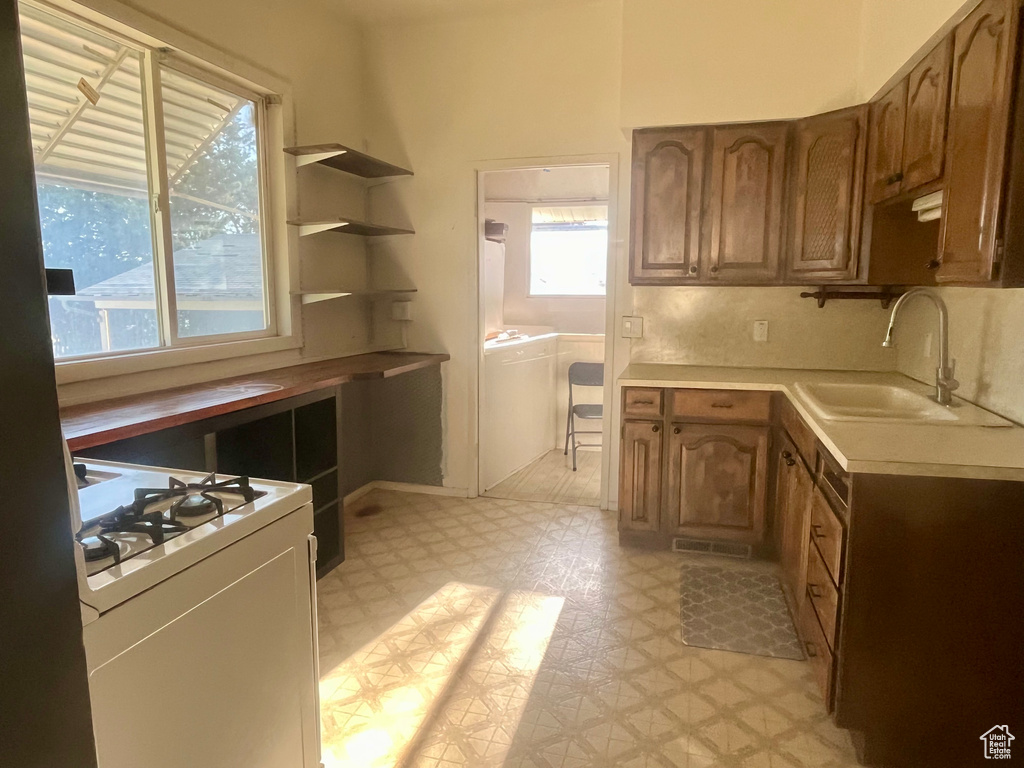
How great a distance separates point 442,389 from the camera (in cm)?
391

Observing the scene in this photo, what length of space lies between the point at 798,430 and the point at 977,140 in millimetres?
1155

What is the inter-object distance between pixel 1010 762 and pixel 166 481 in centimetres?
219

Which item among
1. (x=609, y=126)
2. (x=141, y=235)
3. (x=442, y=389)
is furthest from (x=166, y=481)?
(x=609, y=126)

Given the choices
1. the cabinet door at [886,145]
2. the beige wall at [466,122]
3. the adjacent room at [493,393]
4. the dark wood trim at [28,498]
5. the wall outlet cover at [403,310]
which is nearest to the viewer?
the dark wood trim at [28,498]

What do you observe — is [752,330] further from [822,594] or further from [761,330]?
[822,594]

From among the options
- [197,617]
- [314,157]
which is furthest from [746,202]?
[197,617]

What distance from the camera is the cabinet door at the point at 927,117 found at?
72.3 inches

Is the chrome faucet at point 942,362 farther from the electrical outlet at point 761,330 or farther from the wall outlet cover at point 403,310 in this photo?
the wall outlet cover at point 403,310

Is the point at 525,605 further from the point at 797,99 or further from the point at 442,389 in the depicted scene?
the point at 797,99

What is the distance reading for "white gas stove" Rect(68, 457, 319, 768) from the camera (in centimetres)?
92

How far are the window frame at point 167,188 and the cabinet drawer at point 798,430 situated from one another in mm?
2412

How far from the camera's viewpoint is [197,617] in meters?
1.06

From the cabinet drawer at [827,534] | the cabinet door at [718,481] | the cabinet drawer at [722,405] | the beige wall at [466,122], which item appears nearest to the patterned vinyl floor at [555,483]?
the beige wall at [466,122]

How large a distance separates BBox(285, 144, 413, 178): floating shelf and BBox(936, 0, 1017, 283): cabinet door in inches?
97.2
